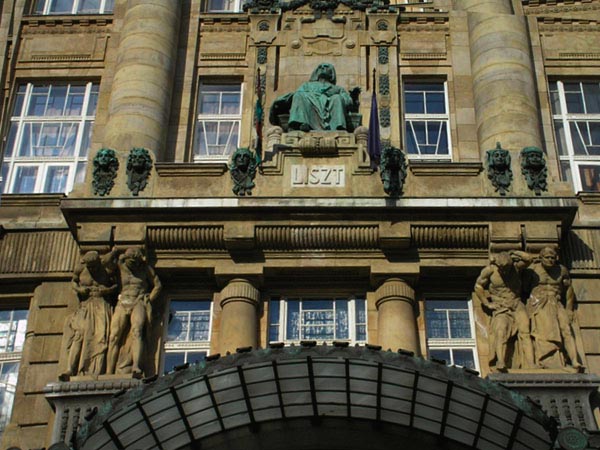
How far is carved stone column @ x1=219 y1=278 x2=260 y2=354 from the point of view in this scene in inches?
731

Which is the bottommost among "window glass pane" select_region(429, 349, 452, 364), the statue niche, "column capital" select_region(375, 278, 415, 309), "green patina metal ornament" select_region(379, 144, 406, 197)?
"window glass pane" select_region(429, 349, 452, 364)

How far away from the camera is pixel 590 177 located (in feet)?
72.0

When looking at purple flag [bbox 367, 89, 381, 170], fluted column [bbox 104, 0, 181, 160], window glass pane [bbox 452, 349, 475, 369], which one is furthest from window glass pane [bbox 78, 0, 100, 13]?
window glass pane [bbox 452, 349, 475, 369]

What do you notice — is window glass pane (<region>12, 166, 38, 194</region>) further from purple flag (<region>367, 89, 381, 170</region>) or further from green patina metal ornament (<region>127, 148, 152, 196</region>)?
purple flag (<region>367, 89, 381, 170</region>)

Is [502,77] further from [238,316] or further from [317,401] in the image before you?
[317,401]

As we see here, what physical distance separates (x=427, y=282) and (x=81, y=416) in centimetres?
628

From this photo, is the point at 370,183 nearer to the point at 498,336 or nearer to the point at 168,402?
the point at 498,336

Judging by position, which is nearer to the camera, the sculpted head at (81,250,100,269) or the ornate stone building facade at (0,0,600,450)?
the ornate stone building facade at (0,0,600,450)

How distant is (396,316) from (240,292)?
2638 millimetres

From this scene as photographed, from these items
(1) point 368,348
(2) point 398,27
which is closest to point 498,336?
(1) point 368,348

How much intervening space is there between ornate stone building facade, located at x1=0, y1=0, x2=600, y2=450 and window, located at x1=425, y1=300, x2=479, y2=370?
0.04m

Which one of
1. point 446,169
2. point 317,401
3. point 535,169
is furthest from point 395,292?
point 535,169

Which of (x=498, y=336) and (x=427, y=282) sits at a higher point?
(x=427, y=282)

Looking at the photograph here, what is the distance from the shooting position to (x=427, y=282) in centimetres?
1961
